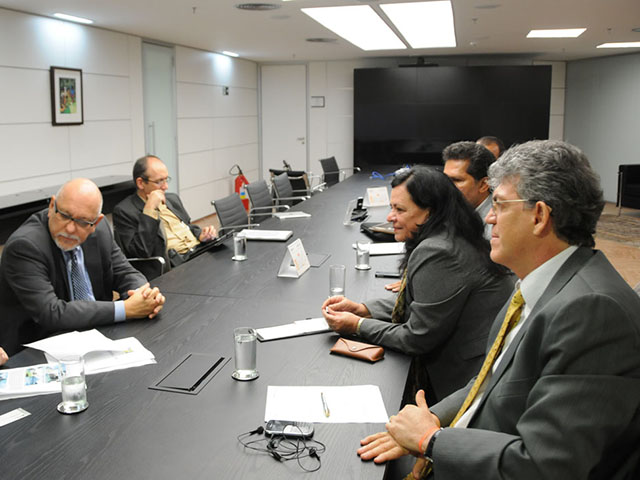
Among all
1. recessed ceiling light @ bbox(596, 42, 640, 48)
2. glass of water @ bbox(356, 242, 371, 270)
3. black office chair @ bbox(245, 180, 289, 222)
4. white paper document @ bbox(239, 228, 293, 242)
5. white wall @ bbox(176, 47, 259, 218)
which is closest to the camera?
Result: glass of water @ bbox(356, 242, 371, 270)

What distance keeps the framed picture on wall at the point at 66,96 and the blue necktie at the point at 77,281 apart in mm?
3919

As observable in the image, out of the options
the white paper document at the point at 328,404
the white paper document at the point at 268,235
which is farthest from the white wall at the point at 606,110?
the white paper document at the point at 328,404

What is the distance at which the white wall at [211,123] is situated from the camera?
897 centimetres


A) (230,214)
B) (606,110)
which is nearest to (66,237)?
(230,214)

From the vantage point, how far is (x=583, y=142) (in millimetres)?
11547

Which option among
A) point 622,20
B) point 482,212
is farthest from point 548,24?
point 482,212

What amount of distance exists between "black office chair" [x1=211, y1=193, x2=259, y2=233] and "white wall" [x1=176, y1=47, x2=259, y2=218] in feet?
12.7

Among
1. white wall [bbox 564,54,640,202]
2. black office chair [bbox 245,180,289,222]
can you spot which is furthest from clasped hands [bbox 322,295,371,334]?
white wall [bbox 564,54,640,202]

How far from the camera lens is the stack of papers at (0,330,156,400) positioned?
1784 millimetres

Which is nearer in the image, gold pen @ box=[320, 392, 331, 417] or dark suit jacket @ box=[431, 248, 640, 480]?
dark suit jacket @ box=[431, 248, 640, 480]

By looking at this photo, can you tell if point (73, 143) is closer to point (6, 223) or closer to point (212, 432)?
point (6, 223)

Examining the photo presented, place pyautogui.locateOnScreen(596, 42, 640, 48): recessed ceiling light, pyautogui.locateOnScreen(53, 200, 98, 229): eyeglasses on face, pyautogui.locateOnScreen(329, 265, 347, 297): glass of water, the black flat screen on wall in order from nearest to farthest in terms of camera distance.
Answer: pyautogui.locateOnScreen(53, 200, 98, 229): eyeglasses on face
pyautogui.locateOnScreen(329, 265, 347, 297): glass of water
pyautogui.locateOnScreen(596, 42, 640, 48): recessed ceiling light
the black flat screen on wall

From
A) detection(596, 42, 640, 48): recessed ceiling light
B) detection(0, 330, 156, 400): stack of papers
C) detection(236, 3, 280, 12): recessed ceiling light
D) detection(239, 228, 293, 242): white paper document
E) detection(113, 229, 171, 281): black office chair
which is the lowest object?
detection(113, 229, 171, 281): black office chair

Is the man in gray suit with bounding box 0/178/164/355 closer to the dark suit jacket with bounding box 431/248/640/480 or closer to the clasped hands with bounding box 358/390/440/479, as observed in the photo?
the clasped hands with bounding box 358/390/440/479
